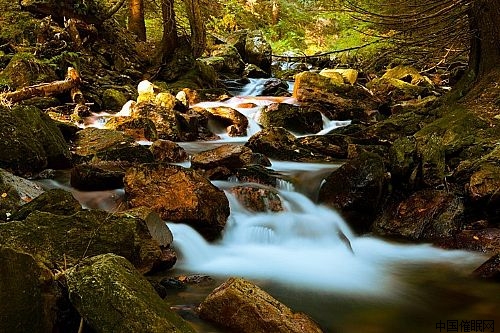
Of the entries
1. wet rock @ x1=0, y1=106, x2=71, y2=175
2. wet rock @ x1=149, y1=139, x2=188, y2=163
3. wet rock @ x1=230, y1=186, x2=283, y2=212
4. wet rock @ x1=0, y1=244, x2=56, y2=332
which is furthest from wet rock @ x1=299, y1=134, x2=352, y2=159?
wet rock @ x1=0, y1=244, x2=56, y2=332

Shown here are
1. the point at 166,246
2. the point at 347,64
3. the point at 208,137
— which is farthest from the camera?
the point at 347,64

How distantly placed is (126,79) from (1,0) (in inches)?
139

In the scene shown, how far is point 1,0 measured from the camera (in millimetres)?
11766

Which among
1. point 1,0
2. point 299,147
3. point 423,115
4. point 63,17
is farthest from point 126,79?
point 423,115

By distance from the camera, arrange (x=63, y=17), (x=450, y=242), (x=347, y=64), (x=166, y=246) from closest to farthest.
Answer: (x=166, y=246) → (x=450, y=242) → (x=63, y=17) → (x=347, y=64)

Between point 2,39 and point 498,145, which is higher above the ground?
point 2,39

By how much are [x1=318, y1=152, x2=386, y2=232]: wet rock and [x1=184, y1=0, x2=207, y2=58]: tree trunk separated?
951cm

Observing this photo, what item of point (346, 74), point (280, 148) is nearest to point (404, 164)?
point (280, 148)

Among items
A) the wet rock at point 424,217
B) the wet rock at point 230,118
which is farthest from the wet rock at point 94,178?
the wet rock at point 230,118

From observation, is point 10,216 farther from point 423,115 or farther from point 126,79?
point 126,79

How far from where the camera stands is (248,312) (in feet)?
10.2

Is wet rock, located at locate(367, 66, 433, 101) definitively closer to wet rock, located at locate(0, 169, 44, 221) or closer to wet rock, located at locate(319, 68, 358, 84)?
wet rock, located at locate(319, 68, 358, 84)

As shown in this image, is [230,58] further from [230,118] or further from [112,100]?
[112,100]

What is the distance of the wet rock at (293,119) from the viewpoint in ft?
36.7
